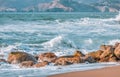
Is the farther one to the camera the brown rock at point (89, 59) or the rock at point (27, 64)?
the brown rock at point (89, 59)

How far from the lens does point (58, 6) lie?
37344 mm

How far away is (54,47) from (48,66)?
5.01 m

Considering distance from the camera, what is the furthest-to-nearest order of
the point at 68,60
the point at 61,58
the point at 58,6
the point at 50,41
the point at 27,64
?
the point at 58,6 < the point at 50,41 < the point at 61,58 < the point at 68,60 < the point at 27,64

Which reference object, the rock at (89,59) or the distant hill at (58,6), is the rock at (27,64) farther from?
the distant hill at (58,6)

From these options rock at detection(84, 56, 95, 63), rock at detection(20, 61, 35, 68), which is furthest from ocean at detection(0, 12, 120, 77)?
rock at detection(84, 56, 95, 63)

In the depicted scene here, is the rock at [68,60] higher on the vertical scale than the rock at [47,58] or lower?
higher

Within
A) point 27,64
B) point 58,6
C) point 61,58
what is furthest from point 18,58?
point 58,6

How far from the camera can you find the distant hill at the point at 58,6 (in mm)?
31869

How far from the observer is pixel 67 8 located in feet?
121

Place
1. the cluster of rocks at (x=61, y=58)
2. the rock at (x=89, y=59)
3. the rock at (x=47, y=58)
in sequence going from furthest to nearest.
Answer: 1. the rock at (x=47, y=58)
2. the rock at (x=89, y=59)
3. the cluster of rocks at (x=61, y=58)

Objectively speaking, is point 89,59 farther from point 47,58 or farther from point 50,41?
point 50,41

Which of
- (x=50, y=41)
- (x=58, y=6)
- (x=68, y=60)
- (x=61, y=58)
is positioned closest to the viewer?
(x=68, y=60)

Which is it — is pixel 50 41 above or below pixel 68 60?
below

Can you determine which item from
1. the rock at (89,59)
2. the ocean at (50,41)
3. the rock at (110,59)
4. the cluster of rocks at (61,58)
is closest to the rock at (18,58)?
the cluster of rocks at (61,58)
